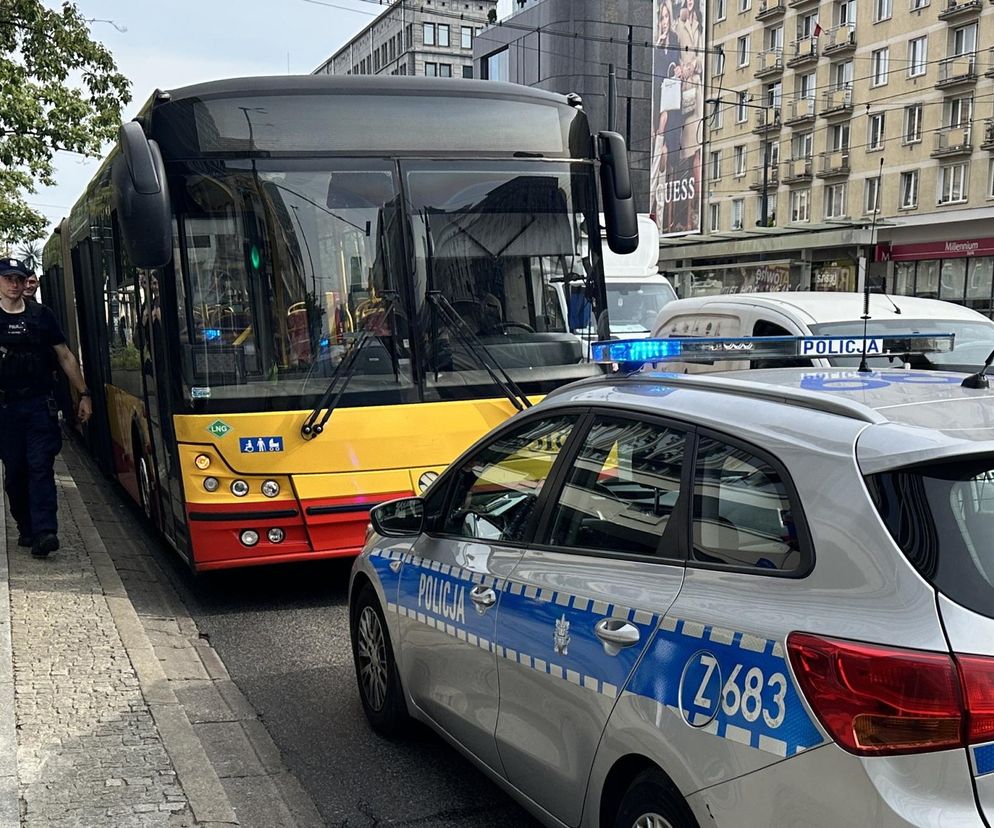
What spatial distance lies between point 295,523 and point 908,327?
184 inches

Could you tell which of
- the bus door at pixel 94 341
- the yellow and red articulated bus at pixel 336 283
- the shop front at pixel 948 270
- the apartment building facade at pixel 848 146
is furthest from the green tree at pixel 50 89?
the shop front at pixel 948 270

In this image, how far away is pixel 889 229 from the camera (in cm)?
4669

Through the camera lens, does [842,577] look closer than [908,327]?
Yes

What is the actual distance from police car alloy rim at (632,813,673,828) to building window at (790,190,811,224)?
53.5 meters

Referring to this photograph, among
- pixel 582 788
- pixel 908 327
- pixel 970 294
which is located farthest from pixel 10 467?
pixel 970 294

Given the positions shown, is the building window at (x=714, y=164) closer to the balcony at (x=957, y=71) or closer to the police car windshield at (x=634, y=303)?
the balcony at (x=957, y=71)

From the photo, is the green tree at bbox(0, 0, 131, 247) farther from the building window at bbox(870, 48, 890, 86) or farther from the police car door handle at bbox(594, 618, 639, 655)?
the building window at bbox(870, 48, 890, 86)

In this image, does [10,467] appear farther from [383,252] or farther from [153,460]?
[383,252]

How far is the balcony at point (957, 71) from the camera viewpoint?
42.6 meters

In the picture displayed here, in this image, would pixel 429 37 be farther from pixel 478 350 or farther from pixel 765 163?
pixel 478 350

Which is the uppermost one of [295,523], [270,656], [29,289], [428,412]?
[29,289]

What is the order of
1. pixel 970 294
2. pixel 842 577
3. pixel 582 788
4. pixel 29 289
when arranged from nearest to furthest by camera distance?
pixel 842 577
pixel 582 788
pixel 29 289
pixel 970 294

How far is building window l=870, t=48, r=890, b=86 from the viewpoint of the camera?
155 ft

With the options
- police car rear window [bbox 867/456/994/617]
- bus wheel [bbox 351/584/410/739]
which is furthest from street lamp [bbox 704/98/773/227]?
police car rear window [bbox 867/456/994/617]
